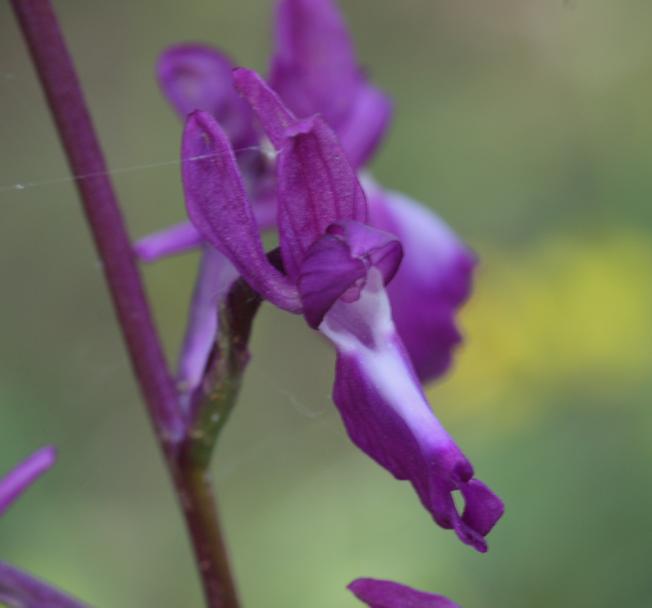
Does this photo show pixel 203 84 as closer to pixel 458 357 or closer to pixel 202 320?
pixel 202 320

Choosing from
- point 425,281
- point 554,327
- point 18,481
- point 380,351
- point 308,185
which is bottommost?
point 554,327

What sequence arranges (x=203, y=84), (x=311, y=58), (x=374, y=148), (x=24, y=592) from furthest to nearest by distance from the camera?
(x=374, y=148)
(x=311, y=58)
(x=203, y=84)
(x=24, y=592)

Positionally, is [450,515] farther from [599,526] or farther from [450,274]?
[599,526]

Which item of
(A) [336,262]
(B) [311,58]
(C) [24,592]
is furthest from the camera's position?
(B) [311,58]

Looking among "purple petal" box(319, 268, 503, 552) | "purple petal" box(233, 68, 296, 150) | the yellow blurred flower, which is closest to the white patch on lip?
"purple petal" box(319, 268, 503, 552)

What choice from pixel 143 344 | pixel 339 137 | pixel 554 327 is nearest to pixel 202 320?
pixel 143 344

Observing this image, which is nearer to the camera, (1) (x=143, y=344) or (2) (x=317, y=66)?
(1) (x=143, y=344)

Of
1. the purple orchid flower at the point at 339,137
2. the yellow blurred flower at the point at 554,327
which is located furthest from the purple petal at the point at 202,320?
the yellow blurred flower at the point at 554,327

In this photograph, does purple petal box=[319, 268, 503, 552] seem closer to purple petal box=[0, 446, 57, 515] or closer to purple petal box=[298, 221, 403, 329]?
purple petal box=[298, 221, 403, 329]
